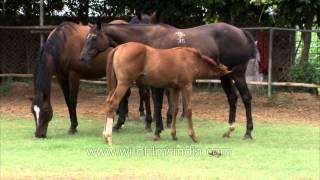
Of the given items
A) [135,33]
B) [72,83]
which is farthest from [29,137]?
[135,33]

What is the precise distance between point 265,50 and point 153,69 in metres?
8.16

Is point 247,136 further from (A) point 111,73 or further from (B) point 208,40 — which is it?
(A) point 111,73

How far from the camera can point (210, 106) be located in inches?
603

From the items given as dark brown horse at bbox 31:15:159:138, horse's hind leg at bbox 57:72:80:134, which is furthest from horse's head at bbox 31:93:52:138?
horse's hind leg at bbox 57:72:80:134

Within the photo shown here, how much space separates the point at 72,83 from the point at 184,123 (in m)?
2.65

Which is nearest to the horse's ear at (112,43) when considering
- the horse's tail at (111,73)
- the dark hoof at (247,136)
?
the horse's tail at (111,73)

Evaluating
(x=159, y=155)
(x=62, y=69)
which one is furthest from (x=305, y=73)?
(x=159, y=155)

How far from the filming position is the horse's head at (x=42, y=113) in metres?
10.5

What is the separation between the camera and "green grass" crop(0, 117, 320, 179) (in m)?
7.57

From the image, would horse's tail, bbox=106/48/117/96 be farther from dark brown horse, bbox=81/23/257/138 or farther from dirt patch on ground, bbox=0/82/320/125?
dirt patch on ground, bbox=0/82/320/125

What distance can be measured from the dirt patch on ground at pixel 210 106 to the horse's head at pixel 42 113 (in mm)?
3082

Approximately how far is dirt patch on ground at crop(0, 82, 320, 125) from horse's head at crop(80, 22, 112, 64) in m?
3.50

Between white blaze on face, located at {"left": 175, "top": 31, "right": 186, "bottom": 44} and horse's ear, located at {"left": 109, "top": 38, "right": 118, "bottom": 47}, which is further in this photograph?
white blaze on face, located at {"left": 175, "top": 31, "right": 186, "bottom": 44}

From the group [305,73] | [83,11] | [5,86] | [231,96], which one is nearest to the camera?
[231,96]
